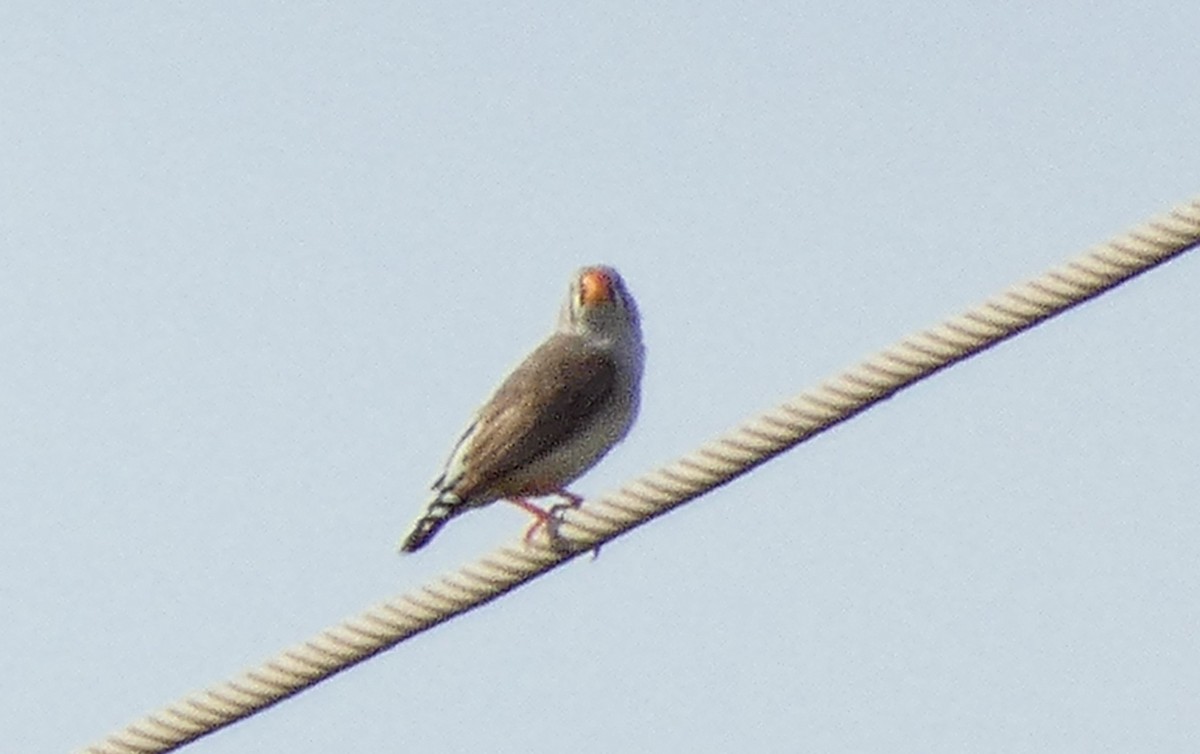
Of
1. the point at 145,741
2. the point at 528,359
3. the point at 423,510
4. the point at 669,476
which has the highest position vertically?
the point at 528,359

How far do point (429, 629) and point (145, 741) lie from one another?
683mm

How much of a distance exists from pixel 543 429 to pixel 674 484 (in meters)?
2.88

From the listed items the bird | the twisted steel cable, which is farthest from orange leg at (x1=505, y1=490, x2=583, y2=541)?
the twisted steel cable

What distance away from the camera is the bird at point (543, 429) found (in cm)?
942

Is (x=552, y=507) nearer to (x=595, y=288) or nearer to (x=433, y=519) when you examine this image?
(x=433, y=519)

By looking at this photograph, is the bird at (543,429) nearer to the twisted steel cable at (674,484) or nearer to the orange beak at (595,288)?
the orange beak at (595,288)

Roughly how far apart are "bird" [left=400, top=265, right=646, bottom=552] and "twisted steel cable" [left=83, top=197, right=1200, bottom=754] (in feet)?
5.76

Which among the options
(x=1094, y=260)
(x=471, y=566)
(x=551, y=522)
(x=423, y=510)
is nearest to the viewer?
(x=1094, y=260)

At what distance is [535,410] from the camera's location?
9.70 meters

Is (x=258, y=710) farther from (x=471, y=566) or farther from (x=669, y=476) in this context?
(x=669, y=476)

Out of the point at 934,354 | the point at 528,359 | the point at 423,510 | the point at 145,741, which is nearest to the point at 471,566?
the point at 145,741

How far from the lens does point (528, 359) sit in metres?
10.3

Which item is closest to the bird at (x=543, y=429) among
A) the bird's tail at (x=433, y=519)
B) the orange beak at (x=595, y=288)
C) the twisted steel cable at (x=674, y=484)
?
the bird's tail at (x=433, y=519)

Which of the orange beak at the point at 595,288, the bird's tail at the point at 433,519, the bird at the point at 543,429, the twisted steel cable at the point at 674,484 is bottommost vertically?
the twisted steel cable at the point at 674,484
